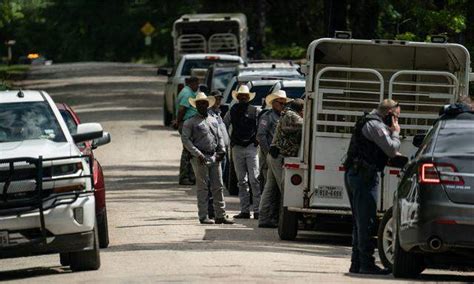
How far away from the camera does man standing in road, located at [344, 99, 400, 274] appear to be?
1554 centimetres

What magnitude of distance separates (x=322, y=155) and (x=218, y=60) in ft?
66.2

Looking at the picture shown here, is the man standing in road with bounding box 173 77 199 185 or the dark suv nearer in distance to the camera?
the dark suv

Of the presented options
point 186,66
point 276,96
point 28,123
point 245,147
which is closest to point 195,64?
point 186,66

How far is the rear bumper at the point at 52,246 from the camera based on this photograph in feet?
48.5

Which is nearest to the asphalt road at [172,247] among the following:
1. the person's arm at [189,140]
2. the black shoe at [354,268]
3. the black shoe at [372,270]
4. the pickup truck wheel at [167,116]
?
the black shoe at [354,268]

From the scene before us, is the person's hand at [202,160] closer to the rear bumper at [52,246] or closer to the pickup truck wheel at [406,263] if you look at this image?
the rear bumper at [52,246]

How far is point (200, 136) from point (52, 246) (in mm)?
6132

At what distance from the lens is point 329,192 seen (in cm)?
1858

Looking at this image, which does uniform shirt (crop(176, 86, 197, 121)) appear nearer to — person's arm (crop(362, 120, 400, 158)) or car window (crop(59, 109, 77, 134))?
car window (crop(59, 109, 77, 134))

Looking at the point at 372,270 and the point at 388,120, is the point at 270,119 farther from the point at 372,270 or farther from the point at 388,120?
the point at 372,270

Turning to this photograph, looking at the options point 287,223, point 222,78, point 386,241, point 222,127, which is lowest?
point 222,78

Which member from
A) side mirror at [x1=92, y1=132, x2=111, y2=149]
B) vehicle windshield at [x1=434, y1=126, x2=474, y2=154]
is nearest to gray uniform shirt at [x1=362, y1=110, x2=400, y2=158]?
vehicle windshield at [x1=434, y1=126, x2=474, y2=154]

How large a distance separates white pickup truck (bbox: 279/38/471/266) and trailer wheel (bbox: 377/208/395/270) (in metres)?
2.56

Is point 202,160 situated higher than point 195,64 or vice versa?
point 202,160
